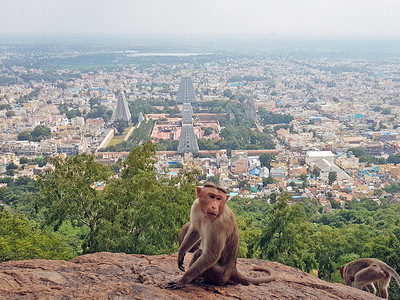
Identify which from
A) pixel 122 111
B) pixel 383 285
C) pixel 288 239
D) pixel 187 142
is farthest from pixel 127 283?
pixel 122 111

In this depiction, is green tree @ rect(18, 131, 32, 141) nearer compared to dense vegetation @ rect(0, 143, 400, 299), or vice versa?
dense vegetation @ rect(0, 143, 400, 299)

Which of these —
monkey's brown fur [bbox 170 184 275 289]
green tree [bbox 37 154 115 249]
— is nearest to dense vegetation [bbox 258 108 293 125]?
green tree [bbox 37 154 115 249]

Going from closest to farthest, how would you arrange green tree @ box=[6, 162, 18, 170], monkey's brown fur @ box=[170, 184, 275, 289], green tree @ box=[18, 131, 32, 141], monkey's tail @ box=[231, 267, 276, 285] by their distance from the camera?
monkey's brown fur @ box=[170, 184, 275, 289] → monkey's tail @ box=[231, 267, 276, 285] → green tree @ box=[6, 162, 18, 170] → green tree @ box=[18, 131, 32, 141]

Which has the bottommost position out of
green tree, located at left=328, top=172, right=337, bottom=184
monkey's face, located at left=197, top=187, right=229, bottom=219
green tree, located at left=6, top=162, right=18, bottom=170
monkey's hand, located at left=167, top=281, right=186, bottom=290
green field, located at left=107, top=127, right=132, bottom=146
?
green field, located at left=107, top=127, right=132, bottom=146

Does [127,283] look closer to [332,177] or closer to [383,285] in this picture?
[383,285]

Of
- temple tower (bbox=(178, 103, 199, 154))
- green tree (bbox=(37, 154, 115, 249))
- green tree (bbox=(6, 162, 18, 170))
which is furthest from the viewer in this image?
temple tower (bbox=(178, 103, 199, 154))

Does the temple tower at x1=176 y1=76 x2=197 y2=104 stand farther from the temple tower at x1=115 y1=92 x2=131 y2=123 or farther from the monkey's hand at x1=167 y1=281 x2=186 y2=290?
the monkey's hand at x1=167 y1=281 x2=186 y2=290

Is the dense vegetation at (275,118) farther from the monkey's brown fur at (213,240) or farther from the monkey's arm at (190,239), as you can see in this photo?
the monkey's brown fur at (213,240)
